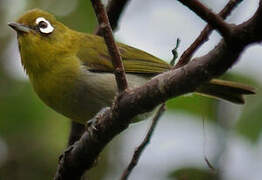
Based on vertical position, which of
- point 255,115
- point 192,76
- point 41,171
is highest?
point 192,76

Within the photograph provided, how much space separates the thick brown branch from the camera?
6.59 feet

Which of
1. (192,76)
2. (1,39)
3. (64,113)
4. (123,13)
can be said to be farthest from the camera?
(1,39)

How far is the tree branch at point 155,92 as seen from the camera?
199cm

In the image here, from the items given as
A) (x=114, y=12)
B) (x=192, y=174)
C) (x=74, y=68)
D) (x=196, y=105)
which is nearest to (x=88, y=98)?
(x=74, y=68)

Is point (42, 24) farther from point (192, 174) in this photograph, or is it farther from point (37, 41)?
point (192, 174)

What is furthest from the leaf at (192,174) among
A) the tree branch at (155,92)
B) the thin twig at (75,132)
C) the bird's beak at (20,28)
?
the bird's beak at (20,28)

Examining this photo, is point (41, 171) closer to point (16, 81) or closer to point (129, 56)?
point (16, 81)

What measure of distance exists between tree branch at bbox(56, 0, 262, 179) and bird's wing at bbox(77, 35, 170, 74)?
4.02 ft

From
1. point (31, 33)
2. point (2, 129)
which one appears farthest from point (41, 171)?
point (31, 33)

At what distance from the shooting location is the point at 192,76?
2340 mm

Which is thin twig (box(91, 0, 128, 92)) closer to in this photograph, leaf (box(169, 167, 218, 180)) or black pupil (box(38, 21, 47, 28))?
leaf (box(169, 167, 218, 180))

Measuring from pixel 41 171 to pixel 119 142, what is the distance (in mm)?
737

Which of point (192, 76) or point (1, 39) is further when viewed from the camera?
point (1, 39)

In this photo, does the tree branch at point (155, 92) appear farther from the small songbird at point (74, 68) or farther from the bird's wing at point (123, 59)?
the bird's wing at point (123, 59)
